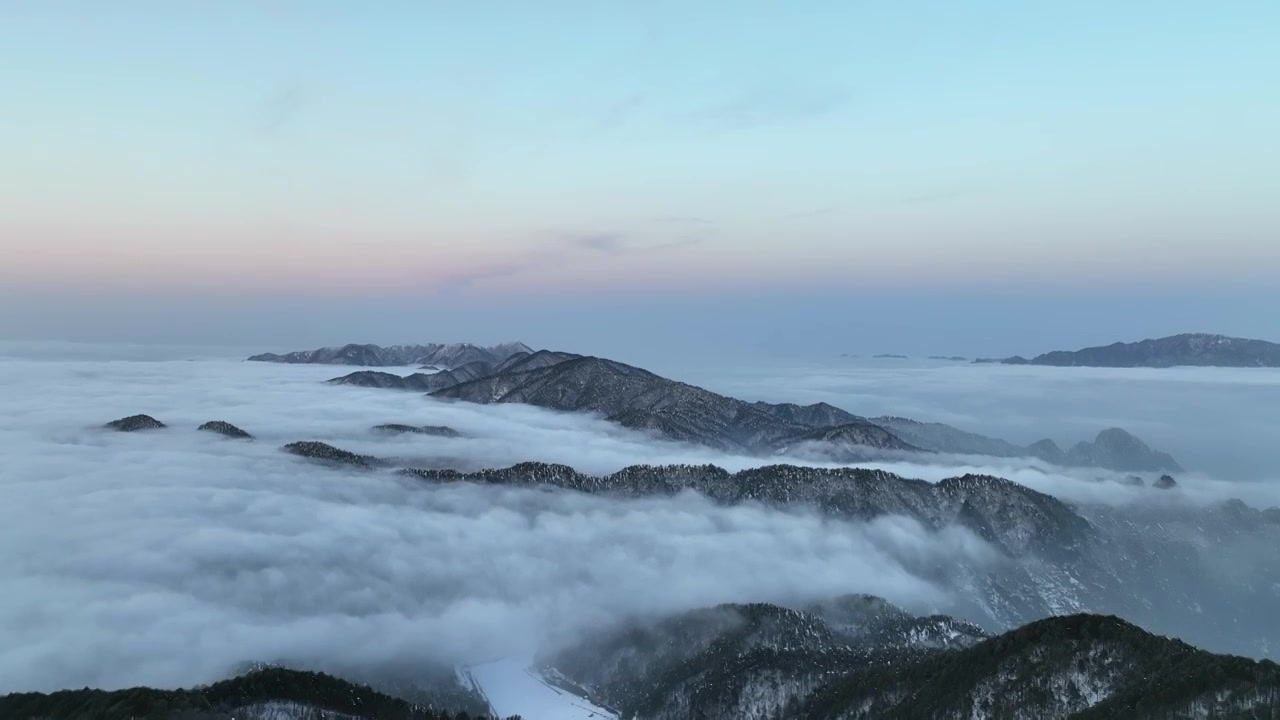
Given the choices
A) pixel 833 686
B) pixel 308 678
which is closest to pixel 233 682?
pixel 308 678

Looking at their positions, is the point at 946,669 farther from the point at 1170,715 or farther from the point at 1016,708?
the point at 1170,715

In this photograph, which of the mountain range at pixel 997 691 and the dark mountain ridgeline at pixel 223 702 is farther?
the dark mountain ridgeline at pixel 223 702

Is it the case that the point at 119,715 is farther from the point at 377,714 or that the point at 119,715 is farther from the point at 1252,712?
the point at 1252,712

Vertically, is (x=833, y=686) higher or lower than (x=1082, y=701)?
lower

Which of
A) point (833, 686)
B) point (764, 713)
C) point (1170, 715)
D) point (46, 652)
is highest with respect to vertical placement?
point (1170, 715)

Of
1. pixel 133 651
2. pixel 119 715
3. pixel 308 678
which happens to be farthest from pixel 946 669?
pixel 133 651

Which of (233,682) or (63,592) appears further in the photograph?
(63,592)

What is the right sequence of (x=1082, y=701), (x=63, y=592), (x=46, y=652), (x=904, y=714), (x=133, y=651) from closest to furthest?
(x=1082, y=701) → (x=904, y=714) → (x=46, y=652) → (x=133, y=651) → (x=63, y=592)

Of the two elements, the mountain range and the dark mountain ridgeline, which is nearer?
the mountain range

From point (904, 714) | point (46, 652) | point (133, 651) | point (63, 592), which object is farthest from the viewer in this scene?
point (63, 592)

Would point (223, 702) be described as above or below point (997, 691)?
above

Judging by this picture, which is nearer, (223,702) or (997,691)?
(223,702)
